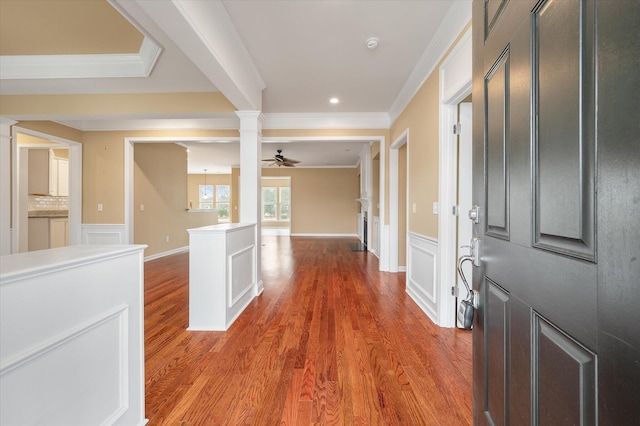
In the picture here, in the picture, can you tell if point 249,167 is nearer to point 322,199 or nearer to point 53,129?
point 53,129

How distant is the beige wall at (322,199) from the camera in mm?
9750

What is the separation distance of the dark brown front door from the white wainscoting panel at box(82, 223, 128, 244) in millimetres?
5647

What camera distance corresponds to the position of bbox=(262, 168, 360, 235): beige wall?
9750 millimetres

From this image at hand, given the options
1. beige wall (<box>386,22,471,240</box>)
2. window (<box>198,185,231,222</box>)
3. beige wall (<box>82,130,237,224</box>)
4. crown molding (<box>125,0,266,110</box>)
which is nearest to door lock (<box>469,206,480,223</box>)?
beige wall (<box>386,22,471,240</box>)

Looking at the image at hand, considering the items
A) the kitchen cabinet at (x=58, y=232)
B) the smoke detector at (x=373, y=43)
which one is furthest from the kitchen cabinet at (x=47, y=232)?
the smoke detector at (x=373, y=43)

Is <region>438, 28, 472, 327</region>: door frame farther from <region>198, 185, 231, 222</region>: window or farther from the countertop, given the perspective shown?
<region>198, 185, 231, 222</region>: window

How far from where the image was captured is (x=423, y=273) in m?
2.91

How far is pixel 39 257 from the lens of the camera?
945 mm

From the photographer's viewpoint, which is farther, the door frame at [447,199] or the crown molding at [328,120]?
the crown molding at [328,120]

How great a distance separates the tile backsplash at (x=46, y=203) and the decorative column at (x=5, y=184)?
188cm

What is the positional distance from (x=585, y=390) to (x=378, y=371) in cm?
147

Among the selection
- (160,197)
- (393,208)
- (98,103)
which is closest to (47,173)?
(160,197)

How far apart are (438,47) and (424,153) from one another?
964 millimetres

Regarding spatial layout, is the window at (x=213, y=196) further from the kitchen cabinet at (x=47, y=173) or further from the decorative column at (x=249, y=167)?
the decorative column at (x=249, y=167)
